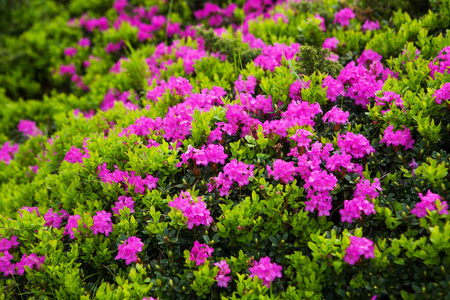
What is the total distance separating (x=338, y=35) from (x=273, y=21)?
996mm

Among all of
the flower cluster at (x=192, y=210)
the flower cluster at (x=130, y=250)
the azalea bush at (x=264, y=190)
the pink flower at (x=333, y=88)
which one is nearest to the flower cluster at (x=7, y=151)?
the azalea bush at (x=264, y=190)

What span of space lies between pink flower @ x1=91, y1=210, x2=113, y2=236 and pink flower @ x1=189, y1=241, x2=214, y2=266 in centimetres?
74

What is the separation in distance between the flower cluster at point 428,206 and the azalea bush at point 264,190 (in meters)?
0.01

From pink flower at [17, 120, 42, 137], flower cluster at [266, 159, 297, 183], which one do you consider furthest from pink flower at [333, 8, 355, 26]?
pink flower at [17, 120, 42, 137]

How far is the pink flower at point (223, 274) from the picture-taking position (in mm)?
2457

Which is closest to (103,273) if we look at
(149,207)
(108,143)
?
(149,207)

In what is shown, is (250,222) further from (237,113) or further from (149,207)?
(237,113)

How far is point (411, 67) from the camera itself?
10.9 ft

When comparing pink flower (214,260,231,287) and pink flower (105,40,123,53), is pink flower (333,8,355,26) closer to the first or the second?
pink flower (214,260,231,287)

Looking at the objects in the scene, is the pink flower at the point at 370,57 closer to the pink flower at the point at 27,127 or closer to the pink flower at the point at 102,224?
Answer: the pink flower at the point at 102,224

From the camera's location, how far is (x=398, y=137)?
2848 millimetres

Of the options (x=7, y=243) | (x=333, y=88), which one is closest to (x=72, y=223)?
(x=7, y=243)

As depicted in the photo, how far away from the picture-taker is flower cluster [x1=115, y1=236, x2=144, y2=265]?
2633mm

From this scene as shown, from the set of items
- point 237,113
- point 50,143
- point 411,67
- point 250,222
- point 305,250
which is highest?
point 411,67
